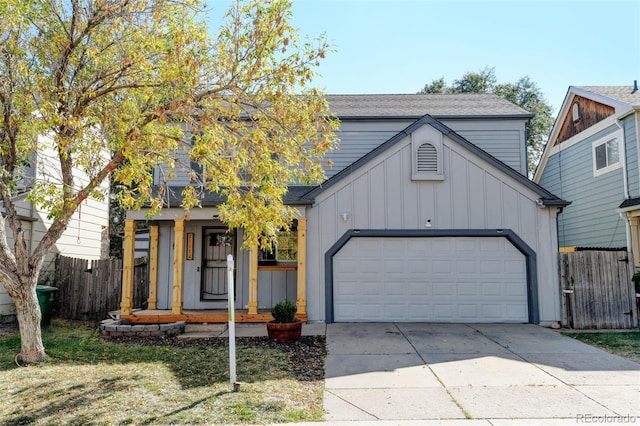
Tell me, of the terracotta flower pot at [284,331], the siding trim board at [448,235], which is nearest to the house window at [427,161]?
the siding trim board at [448,235]

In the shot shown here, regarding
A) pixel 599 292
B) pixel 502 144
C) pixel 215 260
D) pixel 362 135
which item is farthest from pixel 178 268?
pixel 599 292

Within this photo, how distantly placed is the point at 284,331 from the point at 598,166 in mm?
10939

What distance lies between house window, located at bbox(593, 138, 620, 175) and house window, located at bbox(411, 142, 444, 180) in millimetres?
5739

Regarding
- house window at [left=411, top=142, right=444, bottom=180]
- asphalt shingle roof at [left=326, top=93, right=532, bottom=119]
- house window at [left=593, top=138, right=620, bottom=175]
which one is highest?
asphalt shingle roof at [left=326, top=93, right=532, bottom=119]

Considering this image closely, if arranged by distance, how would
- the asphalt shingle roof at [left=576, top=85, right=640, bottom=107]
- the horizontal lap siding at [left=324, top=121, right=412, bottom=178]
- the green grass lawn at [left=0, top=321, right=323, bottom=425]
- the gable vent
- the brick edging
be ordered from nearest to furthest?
1. the green grass lawn at [left=0, top=321, right=323, bottom=425]
2. the brick edging
3. the gable vent
4. the asphalt shingle roof at [left=576, top=85, right=640, bottom=107]
5. the horizontal lap siding at [left=324, top=121, right=412, bottom=178]

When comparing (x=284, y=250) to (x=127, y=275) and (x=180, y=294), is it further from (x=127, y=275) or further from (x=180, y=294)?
(x=127, y=275)

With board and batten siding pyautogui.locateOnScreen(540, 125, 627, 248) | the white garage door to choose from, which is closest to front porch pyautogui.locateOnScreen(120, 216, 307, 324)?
the white garage door

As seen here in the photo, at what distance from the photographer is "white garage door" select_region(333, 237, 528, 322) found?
9.95 m

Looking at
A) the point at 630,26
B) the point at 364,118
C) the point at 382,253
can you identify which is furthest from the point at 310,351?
the point at 630,26

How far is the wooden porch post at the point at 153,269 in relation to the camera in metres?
11.2

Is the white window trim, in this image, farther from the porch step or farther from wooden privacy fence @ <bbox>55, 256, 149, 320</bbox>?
wooden privacy fence @ <bbox>55, 256, 149, 320</bbox>

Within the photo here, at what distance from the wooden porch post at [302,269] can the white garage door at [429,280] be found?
28.6 inches

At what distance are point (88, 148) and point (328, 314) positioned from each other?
19.6 feet

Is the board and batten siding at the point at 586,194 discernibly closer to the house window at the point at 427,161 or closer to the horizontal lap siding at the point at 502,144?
the horizontal lap siding at the point at 502,144
